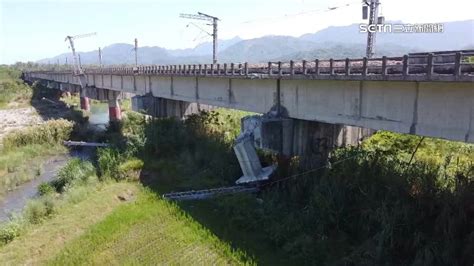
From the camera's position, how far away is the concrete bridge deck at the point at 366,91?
50.9 ft

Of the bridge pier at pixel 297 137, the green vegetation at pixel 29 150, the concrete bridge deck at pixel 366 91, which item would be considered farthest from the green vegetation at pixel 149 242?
the green vegetation at pixel 29 150

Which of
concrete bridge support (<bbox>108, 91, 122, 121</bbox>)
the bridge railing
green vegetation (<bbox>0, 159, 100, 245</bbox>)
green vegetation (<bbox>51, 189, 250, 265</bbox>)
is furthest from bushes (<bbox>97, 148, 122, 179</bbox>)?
concrete bridge support (<bbox>108, 91, 122, 121</bbox>)

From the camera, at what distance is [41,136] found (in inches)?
1849

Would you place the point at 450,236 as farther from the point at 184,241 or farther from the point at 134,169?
the point at 134,169

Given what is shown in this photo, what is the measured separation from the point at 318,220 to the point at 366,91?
6305 millimetres

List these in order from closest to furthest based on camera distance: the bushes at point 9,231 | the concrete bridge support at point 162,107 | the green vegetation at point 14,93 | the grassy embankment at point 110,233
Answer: the grassy embankment at point 110,233 < the bushes at point 9,231 < the concrete bridge support at point 162,107 < the green vegetation at point 14,93

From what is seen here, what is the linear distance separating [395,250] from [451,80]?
6.56 metres

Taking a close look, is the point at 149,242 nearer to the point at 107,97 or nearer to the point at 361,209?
the point at 361,209

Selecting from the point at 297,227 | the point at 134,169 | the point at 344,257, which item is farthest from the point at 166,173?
the point at 344,257

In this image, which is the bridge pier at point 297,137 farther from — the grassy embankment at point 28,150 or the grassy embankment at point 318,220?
the grassy embankment at point 28,150

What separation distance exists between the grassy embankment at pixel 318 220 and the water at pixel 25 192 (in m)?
4.99

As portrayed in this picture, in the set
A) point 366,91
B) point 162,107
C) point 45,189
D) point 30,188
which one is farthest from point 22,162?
point 366,91

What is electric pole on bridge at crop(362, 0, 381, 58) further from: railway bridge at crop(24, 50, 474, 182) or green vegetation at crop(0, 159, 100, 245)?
green vegetation at crop(0, 159, 100, 245)

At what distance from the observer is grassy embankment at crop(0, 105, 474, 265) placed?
15.8 metres
